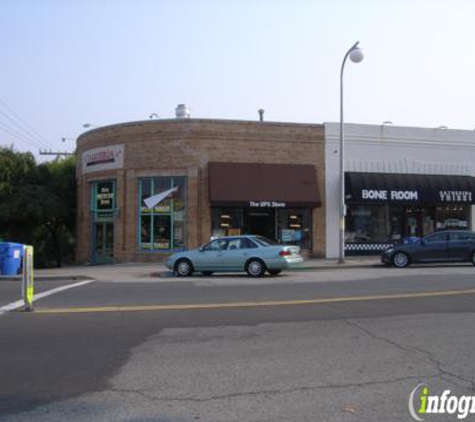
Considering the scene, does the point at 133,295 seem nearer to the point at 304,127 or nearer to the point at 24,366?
the point at 24,366

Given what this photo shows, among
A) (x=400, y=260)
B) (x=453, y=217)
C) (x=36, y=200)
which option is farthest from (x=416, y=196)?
(x=36, y=200)

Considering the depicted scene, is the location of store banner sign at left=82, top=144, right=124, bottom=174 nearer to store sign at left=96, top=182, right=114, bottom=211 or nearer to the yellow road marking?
store sign at left=96, top=182, right=114, bottom=211

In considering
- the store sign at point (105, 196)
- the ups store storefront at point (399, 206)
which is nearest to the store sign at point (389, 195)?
the ups store storefront at point (399, 206)

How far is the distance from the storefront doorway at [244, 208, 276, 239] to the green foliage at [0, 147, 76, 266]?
1049cm

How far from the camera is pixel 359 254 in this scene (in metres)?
26.5

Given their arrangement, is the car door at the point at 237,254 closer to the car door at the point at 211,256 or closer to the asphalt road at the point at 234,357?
the car door at the point at 211,256

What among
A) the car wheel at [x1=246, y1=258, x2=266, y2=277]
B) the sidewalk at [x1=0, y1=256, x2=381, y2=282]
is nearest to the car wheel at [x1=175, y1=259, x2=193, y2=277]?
the sidewalk at [x1=0, y1=256, x2=381, y2=282]

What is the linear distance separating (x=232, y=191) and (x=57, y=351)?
17.3 metres

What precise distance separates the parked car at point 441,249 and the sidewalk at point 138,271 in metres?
1.63

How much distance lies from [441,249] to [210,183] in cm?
978

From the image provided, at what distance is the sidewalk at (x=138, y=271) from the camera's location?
19047 millimetres

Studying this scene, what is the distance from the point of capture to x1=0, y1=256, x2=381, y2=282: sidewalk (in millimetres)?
19047

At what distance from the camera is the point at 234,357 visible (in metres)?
6.86

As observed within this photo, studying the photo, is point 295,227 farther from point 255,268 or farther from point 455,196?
point 255,268
